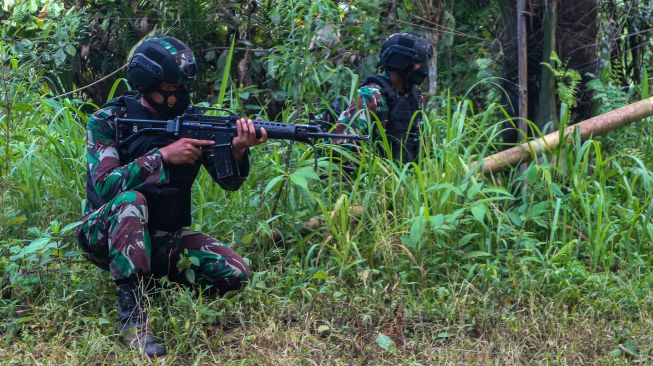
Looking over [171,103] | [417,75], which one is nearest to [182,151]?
[171,103]

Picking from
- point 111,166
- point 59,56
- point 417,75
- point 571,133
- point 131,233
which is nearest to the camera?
point 131,233

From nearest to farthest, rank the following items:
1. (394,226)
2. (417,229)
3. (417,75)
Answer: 1. (417,229)
2. (394,226)
3. (417,75)

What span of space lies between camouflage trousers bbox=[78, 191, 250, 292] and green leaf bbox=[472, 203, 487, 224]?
43.9 inches

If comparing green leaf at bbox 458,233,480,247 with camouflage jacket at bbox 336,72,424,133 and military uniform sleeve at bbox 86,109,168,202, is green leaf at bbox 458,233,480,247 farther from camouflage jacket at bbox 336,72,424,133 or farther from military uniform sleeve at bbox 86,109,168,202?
military uniform sleeve at bbox 86,109,168,202

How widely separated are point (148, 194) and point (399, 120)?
182 cm

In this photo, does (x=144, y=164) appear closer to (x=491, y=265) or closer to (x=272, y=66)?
(x=272, y=66)

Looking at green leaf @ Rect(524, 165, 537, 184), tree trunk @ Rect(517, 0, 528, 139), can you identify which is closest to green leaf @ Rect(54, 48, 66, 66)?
tree trunk @ Rect(517, 0, 528, 139)

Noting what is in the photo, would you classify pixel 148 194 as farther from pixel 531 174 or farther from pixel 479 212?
pixel 531 174

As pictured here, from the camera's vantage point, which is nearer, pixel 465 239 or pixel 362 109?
pixel 465 239

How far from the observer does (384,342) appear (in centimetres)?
394

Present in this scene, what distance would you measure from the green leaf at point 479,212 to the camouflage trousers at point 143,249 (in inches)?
43.9

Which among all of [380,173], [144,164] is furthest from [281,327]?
[380,173]

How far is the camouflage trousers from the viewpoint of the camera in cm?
391

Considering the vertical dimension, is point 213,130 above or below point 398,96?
above
